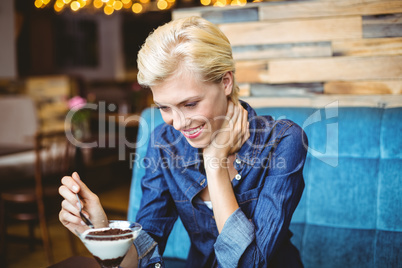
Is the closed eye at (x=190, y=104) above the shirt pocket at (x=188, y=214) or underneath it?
above

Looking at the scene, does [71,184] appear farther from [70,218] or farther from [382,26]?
[382,26]

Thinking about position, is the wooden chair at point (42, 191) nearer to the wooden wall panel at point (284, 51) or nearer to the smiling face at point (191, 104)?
the wooden wall panel at point (284, 51)

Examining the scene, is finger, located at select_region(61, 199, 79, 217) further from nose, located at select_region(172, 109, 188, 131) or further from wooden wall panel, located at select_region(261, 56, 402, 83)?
wooden wall panel, located at select_region(261, 56, 402, 83)

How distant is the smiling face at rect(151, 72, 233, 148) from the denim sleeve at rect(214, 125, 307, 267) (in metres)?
0.28

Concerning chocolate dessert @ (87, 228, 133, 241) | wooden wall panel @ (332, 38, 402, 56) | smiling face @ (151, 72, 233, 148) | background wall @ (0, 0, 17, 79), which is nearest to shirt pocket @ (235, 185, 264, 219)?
smiling face @ (151, 72, 233, 148)

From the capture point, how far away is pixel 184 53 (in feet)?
4.28

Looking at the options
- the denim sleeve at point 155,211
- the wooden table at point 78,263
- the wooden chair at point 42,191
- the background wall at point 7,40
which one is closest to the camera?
the wooden table at point 78,263

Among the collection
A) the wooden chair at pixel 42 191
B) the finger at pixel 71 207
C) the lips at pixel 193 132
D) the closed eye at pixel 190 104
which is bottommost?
the wooden chair at pixel 42 191

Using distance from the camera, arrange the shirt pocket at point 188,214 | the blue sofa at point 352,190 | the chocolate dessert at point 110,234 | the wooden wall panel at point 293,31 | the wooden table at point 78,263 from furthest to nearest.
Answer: the wooden wall panel at point 293,31, the blue sofa at point 352,190, the shirt pocket at point 188,214, the wooden table at point 78,263, the chocolate dessert at point 110,234

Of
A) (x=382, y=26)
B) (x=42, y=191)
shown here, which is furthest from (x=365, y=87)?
(x=42, y=191)

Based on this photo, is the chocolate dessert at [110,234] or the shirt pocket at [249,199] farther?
the shirt pocket at [249,199]

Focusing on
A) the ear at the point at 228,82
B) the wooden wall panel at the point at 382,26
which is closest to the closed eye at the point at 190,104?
the ear at the point at 228,82

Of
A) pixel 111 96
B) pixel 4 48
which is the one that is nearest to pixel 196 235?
pixel 4 48

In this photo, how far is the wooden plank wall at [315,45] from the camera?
2.15 metres
